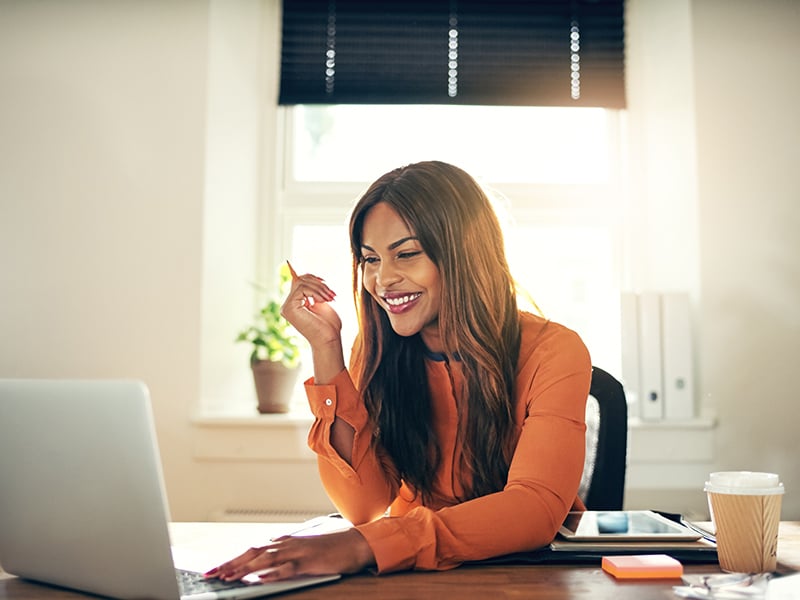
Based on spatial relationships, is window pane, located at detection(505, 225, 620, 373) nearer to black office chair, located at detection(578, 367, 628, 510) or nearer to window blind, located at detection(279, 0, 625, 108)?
window blind, located at detection(279, 0, 625, 108)

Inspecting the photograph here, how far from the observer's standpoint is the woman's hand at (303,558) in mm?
853

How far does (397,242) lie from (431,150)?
1.55m

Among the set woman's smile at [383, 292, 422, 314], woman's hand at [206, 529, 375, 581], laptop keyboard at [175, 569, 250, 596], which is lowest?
laptop keyboard at [175, 569, 250, 596]

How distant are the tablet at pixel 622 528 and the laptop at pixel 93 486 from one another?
436 mm

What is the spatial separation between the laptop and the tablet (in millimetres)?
436

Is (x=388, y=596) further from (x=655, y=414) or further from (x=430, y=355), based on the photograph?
(x=655, y=414)

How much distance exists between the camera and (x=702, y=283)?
2.38m

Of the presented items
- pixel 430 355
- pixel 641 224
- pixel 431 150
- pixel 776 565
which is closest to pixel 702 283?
pixel 641 224

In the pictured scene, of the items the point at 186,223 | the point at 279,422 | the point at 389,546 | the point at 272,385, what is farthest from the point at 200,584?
the point at 186,223

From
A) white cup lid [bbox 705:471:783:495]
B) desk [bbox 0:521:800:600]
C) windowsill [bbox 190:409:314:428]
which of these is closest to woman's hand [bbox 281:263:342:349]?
desk [bbox 0:521:800:600]

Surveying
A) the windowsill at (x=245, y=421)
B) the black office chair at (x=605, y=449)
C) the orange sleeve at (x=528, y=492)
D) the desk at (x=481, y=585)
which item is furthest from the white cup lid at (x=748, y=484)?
the windowsill at (x=245, y=421)

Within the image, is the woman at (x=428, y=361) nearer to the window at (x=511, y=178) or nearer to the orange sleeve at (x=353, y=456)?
the orange sleeve at (x=353, y=456)

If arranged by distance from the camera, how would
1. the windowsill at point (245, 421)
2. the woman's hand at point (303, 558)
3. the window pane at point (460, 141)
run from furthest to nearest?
1. the window pane at point (460, 141)
2. the windowsill at point (245, 421)
3. the woman's hand at point (303, 558)

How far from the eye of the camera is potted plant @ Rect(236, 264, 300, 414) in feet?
7.84
